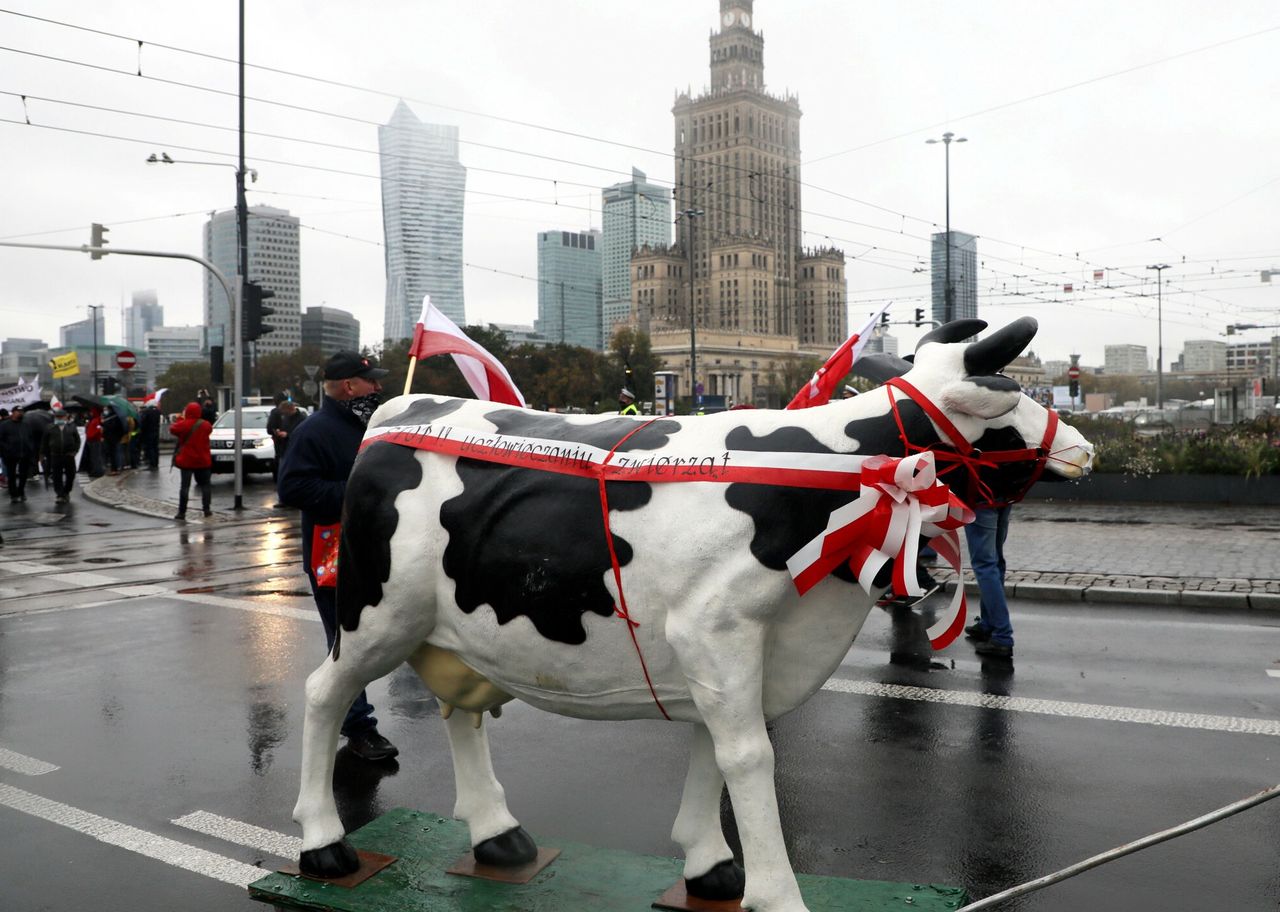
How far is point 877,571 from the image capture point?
10.2ft

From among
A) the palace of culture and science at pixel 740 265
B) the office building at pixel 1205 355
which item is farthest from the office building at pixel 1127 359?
the palace of culture and science at pixel 740 265

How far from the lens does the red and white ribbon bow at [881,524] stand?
3.05 metres

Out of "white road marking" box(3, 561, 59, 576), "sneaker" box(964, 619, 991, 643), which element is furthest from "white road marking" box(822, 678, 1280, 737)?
"white road marking" box(3, 561, 59, 576)

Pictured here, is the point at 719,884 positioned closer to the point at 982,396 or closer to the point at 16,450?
the point at 982,396

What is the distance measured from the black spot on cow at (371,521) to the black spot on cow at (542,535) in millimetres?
218

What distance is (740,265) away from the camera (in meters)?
134

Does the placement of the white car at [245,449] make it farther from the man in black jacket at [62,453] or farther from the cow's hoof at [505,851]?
the cow's hoof at [505,851]

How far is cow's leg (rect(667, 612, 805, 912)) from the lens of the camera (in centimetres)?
309

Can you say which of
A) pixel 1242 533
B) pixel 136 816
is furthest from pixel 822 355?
pixel 136 816

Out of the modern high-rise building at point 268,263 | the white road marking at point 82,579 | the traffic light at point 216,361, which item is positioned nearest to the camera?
the white road marking at point 82,579

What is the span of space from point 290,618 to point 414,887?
5.69 metres

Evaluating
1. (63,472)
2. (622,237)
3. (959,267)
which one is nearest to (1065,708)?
(63,472)

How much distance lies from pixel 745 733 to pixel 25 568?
463 inches

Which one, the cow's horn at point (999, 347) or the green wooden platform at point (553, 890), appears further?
the green wooden platform at point (553, 890)
